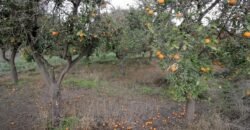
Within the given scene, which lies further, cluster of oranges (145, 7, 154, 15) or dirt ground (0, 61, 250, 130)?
dirt ground (0, 61, 250, 130)

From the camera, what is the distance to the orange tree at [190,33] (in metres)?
2.86

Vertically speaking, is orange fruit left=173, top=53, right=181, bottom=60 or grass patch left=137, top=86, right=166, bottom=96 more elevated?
orange fruit left=173, top=53, right=181, bottom=60

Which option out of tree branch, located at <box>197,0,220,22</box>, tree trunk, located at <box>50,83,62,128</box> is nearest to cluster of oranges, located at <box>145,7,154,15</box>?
tree branch, located at <box>197,0,220,22</box>

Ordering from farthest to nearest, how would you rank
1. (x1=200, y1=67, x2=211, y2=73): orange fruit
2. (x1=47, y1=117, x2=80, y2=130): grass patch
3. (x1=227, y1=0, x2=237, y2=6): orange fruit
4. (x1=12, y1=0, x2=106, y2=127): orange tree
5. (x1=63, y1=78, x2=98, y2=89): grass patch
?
1. (x1=63, y1=78, x2=98, y2=89): grass patch
2. (x1=47, y1=117, x2=80, y2=130): grass patch
3. (x1=12, y1=0, x2=106, y2=127): orange tree
4. (x1=200, y1=67, x2=211, y2=73): orange fruit
5. (x1=227, y1=0, x2=237, y2=6): orange fruit

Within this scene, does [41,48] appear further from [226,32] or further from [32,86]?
[32,86]

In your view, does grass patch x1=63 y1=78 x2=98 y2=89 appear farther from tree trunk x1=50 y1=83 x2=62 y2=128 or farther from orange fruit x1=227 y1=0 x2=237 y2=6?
orange fruit x1=227 y1=0 x2=237 y2=6

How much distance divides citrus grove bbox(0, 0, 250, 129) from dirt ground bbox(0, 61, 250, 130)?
22.4 inches

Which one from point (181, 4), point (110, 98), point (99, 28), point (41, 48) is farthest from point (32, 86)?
A: point (181, 4)

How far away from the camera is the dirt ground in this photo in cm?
495

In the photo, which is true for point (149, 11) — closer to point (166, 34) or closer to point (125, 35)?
point (166, 34)

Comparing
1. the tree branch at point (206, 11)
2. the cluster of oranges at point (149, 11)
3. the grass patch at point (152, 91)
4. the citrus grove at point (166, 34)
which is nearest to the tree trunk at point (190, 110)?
the citrus grove at point (166, 34)

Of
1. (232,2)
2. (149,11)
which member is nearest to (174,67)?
(149,11)

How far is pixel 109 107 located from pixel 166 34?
378 centimetres

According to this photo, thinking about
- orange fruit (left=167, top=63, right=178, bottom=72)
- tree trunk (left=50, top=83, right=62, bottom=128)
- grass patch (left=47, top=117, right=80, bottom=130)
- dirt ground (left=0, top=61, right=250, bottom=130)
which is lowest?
dirt ground (left=0, top=61, right=250, bottom=130)
